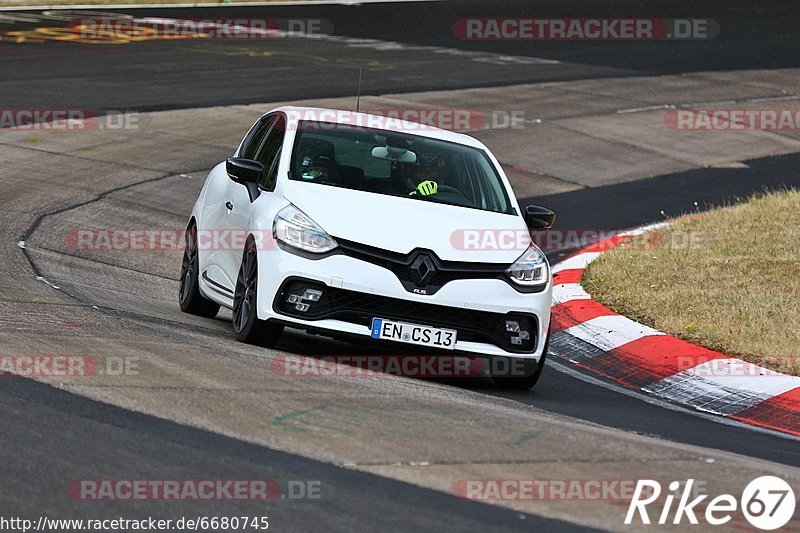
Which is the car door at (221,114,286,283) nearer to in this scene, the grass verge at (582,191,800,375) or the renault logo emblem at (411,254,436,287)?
the renault logo emblem at (411,254,436,287)

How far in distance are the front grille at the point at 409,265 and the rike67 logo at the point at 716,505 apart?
96.9 inches

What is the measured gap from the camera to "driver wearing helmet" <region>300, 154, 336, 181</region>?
896 cm

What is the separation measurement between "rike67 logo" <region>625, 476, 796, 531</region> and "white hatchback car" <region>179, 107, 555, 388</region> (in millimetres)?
2461

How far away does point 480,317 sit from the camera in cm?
826

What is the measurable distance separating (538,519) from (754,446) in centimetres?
252

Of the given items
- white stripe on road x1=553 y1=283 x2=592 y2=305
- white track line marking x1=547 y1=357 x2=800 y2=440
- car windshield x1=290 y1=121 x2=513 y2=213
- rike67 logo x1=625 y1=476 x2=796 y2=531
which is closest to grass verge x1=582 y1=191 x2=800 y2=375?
white stripe on road x1=553 y1=283 x2=592 y2=305

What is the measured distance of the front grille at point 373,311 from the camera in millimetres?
8062

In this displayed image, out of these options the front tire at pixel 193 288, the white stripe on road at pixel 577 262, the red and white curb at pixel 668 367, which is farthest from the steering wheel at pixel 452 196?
the white stripe on road at pixel 577 262

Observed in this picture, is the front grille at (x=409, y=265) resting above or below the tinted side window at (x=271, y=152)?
below

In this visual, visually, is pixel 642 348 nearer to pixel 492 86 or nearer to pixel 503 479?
pixel 503 479

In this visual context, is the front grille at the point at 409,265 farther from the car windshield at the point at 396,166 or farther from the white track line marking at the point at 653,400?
the white track line marking at the point at 653,400

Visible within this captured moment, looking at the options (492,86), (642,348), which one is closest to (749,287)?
(642,348)

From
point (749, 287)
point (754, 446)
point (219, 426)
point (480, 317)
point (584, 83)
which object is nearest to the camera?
point (219, 426)

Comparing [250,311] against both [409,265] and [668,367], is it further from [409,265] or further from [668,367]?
[668,367]
